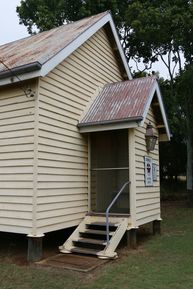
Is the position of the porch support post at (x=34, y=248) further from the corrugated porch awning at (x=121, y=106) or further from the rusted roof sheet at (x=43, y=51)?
the rusted roof sheet at (x=43, y=51)

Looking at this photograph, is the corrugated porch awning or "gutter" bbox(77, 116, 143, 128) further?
the corrugated porch awning

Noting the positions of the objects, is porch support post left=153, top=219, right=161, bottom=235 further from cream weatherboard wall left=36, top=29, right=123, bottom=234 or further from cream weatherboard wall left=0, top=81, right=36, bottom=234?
cream weatherboard wall left=0, top=81, right=36, bottom=234

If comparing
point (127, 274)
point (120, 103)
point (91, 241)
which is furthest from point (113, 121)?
point (127, 274)

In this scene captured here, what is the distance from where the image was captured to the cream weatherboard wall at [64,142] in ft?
27.4

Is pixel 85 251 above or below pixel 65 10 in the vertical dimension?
below

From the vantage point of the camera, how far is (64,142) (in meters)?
9.27

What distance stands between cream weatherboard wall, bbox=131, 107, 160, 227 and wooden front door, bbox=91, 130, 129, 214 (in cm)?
70

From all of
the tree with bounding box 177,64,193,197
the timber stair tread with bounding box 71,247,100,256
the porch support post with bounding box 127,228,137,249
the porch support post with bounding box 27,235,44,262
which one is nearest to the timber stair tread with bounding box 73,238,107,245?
the timber stair tread with bounding box 71,247,100,256

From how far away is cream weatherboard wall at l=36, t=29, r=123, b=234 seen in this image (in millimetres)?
8344

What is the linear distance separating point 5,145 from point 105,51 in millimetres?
5570

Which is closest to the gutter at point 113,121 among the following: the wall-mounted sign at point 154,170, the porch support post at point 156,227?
the wall-mounted sign at point 154,170

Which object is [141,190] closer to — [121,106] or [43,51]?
[121,106]

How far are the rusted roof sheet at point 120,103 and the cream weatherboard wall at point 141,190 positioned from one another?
0.62 metres

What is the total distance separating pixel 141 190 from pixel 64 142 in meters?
2.57
